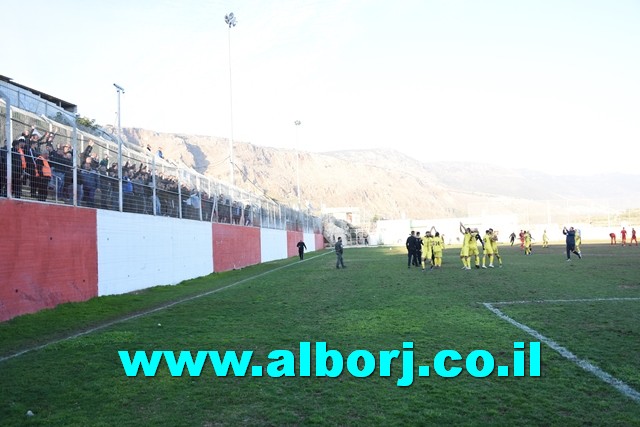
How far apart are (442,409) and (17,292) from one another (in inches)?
363

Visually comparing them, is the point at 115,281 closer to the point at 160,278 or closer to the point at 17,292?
the point at 160,278

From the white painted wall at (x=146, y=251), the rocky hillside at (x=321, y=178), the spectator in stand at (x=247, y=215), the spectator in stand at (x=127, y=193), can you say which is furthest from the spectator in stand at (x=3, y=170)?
the rocky hillside at (x=321, y=178)

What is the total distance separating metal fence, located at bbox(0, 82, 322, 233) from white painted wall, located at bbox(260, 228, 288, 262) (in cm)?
1141

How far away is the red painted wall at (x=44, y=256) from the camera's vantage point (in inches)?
408

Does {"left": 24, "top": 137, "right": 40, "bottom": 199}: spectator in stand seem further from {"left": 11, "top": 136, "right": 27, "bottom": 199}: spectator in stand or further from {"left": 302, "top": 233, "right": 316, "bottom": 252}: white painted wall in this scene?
{"left": 302, "top": 233, "right": 316, "bottom": 252}: white painted wall

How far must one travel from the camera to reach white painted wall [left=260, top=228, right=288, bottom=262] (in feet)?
118

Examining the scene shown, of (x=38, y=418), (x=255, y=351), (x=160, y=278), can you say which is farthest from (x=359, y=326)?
(x=160, y=278)

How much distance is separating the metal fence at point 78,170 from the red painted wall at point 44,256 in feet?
1.29

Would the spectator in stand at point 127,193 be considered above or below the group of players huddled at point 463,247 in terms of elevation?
above

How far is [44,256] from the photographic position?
11719mm

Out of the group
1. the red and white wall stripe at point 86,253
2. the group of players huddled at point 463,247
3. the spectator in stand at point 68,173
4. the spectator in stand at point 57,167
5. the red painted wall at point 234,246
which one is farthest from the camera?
the red painted wall at point 234,246

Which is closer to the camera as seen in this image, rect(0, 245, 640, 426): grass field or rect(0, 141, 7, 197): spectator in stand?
rect(0, 245, 640, 426): grass field

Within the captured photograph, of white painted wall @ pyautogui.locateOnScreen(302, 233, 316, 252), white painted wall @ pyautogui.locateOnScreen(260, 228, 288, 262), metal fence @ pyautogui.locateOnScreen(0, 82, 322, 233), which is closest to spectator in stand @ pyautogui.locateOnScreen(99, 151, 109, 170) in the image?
metal fence @ pyautogui.locateOnScreen(0, 82, 322, 233)

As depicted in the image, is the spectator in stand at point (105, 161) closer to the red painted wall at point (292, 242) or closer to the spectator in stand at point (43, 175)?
the spectator in stand at point (43, 175)
